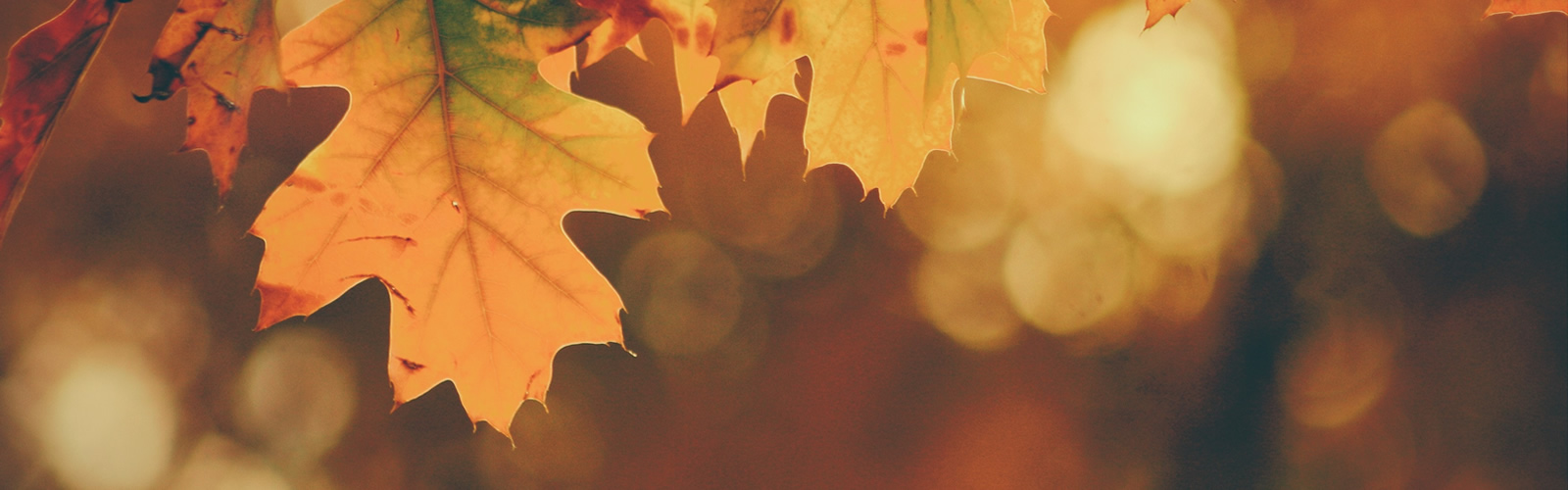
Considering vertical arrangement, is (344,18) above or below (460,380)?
above

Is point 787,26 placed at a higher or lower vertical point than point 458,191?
higher

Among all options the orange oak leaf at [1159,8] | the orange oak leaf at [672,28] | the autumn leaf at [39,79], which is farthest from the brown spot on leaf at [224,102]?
the orange oak leaf at [1159,8]

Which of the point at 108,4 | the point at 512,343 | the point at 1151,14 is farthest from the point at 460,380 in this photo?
the point at 1151,14

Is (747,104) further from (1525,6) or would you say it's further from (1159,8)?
(1525,6)

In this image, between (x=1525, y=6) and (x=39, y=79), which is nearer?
(x=39, y=79)

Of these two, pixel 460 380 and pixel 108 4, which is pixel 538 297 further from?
pixel 108 4

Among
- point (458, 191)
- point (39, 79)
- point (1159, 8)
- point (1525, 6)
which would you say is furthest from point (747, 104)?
point (1525, 6)

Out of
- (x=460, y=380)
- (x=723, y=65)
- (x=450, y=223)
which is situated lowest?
(x=460, y=380)
